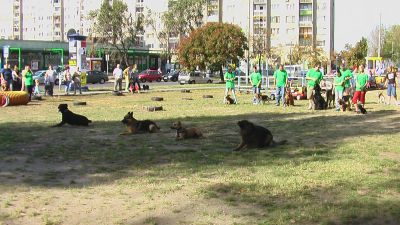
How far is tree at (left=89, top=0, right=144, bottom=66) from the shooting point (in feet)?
243

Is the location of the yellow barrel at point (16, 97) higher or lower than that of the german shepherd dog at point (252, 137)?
higher

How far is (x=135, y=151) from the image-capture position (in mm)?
10773

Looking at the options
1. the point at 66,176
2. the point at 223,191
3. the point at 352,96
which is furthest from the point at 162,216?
the point at 352,96

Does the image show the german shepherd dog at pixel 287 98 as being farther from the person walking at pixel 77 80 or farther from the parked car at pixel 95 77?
the parked car at pixel 95 77

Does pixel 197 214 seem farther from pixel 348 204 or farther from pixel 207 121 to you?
pixel 207 121

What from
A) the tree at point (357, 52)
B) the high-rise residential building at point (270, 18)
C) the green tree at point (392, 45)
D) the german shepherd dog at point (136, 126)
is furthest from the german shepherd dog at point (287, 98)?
the green tree at point (392, 45)

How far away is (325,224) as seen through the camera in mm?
5754

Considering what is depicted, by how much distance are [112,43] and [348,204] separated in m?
74.3

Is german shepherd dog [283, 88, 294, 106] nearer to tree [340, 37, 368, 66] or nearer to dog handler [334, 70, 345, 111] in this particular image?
dog handler [334, 70, 345, 111]

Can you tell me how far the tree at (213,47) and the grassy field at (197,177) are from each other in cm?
4187

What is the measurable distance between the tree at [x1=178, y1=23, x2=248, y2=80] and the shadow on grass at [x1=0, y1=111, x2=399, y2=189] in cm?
4038

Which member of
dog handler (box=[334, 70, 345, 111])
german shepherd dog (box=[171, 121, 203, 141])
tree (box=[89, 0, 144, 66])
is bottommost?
german shepherd dog (box=[171, 121, 203, 141])

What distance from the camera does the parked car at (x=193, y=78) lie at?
187 feet

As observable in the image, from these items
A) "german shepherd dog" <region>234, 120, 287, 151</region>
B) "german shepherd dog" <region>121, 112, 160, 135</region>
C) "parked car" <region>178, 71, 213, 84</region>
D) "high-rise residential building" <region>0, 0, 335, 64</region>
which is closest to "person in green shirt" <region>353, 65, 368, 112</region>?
"german shepherd dog" <region>121, 112, 160, 135</region>
